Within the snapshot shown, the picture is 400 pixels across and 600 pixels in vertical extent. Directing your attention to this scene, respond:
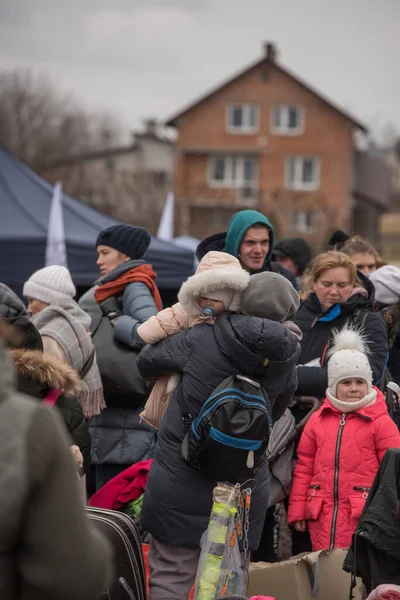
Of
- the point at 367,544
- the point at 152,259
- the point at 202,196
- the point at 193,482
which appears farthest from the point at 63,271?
the point at 202,196

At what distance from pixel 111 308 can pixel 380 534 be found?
213 cm

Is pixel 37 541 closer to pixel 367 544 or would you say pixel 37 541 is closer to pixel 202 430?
pixel 202 430

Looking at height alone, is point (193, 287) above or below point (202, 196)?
above

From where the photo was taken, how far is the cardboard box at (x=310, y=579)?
4699mm

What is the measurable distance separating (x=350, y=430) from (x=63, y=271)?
75.6 inches

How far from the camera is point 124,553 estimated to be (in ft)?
13.4

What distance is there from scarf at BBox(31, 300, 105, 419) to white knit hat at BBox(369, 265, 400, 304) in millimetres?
2139

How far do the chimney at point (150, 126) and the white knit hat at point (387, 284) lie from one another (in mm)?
61157

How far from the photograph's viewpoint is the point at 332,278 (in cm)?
558

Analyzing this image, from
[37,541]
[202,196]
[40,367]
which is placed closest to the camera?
[37,541]

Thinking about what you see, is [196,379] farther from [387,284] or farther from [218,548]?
[387,284]

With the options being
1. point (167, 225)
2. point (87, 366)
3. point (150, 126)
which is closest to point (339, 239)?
point (87, 366)

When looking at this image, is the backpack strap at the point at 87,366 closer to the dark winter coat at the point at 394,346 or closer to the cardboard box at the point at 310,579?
the cardboard box at the point at 310,579

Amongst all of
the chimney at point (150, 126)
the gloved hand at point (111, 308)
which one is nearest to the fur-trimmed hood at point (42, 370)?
the gloved hand at point (111, 308)
